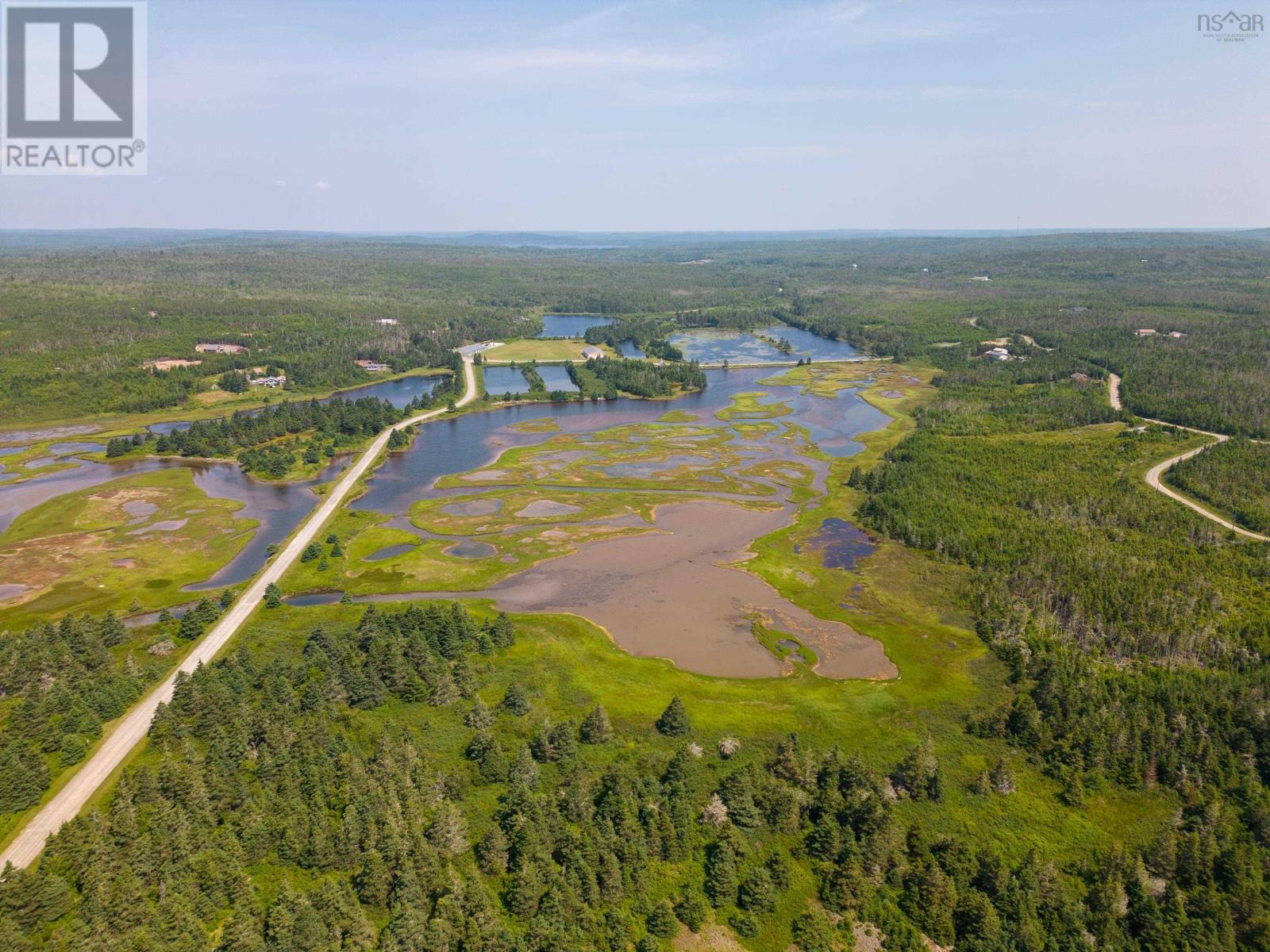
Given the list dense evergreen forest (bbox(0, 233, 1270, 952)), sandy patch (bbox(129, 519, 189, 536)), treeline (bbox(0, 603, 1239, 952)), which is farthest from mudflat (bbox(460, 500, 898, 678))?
sandy patch (bbox(129, 519, 189, 536))

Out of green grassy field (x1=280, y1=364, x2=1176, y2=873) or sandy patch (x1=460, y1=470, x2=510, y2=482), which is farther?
sandy patch (x1=460, y1=470, x2=510, y2=482)

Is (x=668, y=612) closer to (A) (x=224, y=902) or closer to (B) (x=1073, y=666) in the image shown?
(B) (x=1073, y=666)

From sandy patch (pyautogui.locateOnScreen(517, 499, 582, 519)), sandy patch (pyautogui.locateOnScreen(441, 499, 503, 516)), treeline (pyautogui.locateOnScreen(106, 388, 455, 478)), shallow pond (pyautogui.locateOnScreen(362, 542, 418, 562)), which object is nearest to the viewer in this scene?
shallow pond (pyautogui.locateOnScreen(362, 542, 418, 562))

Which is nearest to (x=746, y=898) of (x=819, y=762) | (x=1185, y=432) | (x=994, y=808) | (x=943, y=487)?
(x=819, y=762)

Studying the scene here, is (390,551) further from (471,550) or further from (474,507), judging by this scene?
(474,507)

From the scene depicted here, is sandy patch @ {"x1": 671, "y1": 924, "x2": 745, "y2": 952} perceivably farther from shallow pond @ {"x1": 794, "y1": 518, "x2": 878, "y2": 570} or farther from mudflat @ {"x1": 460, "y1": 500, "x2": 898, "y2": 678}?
shallow pond @ {"x1": 794, "y1": 518, "x2": 878, "y2": 570}

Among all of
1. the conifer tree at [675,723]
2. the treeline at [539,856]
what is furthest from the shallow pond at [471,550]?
the conifer tree at [675,723]

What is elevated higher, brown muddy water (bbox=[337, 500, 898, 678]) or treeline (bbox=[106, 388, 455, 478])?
treeline (bbox=[106, 388, 455, 478])

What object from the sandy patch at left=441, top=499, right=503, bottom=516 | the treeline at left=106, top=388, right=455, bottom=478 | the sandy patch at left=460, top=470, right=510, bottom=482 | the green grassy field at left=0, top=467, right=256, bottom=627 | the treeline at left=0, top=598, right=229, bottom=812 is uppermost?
the treeline at left=106, top=388, right=455, bottom=478

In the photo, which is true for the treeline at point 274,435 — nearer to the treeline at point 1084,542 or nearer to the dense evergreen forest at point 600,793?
the dense evergreen forest at point 600,793
